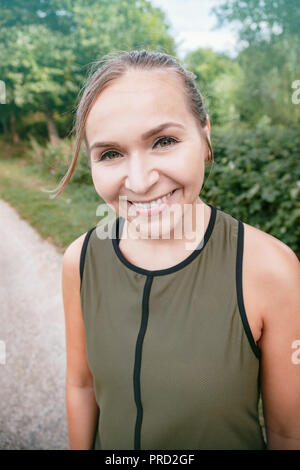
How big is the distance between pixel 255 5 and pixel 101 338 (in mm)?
10765

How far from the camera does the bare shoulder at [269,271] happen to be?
977 millimetres

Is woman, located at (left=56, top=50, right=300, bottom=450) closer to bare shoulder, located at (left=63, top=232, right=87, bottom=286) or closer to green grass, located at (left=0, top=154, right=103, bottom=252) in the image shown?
bare shoulder, located at (left=63, top=232, right=87, bottom=286)

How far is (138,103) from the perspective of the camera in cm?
94

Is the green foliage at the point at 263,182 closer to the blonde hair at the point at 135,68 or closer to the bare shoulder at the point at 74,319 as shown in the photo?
the blonde hair at the point at 135,68

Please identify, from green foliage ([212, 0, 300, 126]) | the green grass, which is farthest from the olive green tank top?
green foliage ([212, 0, 300, 126])

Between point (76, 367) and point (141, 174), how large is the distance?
0.93 m

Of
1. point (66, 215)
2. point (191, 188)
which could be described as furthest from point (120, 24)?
point (191, 188)

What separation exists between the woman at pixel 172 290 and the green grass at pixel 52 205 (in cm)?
379

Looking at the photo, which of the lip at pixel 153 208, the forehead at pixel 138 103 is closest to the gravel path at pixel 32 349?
the lip at pixel 153 208

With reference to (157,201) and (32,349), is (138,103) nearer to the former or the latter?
(157,201)

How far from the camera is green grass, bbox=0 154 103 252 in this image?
5.23 meters
